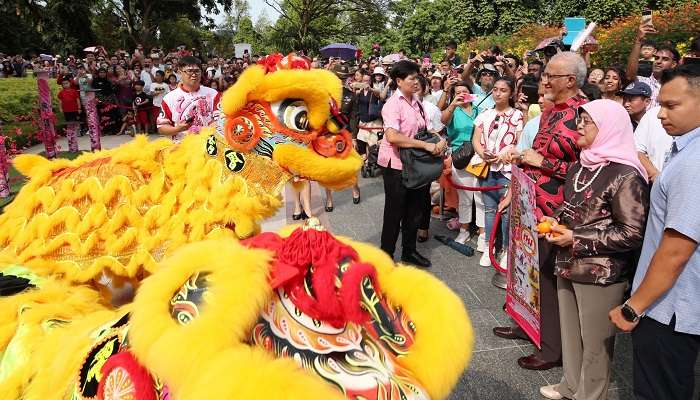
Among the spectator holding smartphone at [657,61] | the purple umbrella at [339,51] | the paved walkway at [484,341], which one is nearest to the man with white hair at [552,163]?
the paved walkway at [484,341]

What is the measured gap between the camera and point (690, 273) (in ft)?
6.64

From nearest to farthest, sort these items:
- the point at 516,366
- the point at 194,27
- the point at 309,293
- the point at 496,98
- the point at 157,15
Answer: the point at 309,293, the point at 516,366, the point at 496,98, the point at 157,15, the point at 194,27

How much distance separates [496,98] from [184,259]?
4207 millimetres

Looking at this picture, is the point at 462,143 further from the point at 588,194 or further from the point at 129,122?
the point at 129,122

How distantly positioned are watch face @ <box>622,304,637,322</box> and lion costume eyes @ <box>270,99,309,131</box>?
1.70m

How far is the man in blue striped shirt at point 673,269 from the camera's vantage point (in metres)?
1.93

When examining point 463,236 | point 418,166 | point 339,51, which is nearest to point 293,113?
point 418,166

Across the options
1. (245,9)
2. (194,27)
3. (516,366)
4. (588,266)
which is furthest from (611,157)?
(245,9)

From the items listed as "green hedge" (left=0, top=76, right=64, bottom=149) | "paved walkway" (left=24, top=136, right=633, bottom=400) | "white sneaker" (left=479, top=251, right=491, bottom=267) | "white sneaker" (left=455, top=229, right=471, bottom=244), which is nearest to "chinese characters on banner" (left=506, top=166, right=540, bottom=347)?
"paved walkway" (left=24, top=136, right=633, bottom=400)

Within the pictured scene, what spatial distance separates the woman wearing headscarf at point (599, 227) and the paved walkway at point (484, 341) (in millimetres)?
421

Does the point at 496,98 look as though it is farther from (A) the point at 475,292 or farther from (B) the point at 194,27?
(B) the point at 194,27

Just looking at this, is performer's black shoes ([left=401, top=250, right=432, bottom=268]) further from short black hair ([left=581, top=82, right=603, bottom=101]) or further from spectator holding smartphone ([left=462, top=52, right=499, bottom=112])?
short black hair ([left=581, top=82, right=603, bottom=101])

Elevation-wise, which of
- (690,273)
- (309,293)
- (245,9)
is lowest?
(690,273)

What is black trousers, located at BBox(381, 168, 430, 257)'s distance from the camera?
469 cm
